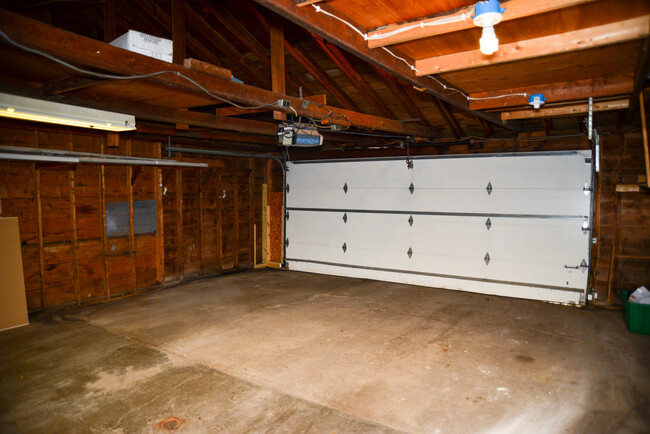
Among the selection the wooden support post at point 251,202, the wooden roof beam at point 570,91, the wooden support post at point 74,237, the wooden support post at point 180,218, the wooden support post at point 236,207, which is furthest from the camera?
the wooden support post at point 251,202

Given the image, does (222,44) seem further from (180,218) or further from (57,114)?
(180,218)

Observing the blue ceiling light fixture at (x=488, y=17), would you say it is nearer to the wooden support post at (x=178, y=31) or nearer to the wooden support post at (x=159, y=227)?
the wooden support post at (x=178, y=31)

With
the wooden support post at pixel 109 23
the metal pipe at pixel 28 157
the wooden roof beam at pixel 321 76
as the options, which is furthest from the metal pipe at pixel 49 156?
the wooden roof beam at pixel 321 76

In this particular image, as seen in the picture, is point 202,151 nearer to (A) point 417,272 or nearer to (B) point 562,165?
(A) point 417,272

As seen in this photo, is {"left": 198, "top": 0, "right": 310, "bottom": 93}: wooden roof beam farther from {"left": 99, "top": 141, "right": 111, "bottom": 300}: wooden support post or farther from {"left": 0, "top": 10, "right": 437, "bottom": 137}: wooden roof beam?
{"left": 99, "top": 141, "right": 111, "bottom": 300}: wooden support post

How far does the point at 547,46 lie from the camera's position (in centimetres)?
250

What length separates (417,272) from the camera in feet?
21.3

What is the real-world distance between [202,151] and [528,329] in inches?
210

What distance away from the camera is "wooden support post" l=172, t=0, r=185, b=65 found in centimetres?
342

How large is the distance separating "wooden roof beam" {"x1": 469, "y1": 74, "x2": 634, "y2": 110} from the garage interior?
2cm

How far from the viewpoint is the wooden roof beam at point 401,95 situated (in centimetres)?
487

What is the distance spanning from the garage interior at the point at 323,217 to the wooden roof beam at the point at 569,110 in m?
0.02

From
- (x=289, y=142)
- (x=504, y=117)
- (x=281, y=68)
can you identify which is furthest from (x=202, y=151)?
(x=504, y=117)

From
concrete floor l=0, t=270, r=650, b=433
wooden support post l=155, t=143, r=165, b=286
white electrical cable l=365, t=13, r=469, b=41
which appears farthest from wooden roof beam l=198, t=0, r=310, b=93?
concrete floor l=0, t=270, r=650, b=433
